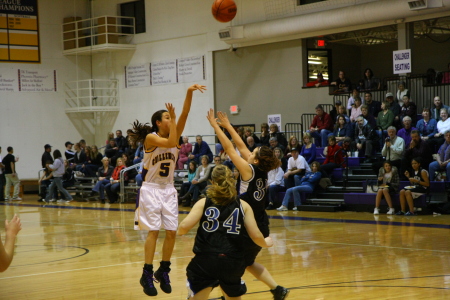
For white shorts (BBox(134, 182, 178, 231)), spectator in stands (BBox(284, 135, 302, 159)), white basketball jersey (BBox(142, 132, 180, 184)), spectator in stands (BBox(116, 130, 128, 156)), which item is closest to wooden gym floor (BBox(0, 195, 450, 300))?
white shorts (BBox(134, 182, 178, 231))

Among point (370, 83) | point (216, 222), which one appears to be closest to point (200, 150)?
point (370, 83)

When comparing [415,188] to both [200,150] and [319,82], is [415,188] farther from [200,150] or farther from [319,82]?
[200,150]

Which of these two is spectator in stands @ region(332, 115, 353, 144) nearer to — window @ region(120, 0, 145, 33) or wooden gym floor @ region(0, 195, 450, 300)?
wooden gym floor @ region(0, 195, 450, 300)

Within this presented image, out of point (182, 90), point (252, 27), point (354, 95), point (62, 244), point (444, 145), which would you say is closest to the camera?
point (62, 244)

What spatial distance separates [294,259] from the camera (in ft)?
26.8

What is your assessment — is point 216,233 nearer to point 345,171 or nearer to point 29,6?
point 345,171

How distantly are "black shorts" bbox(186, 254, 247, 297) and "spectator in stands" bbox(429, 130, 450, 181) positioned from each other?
9.79 metres

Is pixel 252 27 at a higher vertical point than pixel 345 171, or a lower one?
higher

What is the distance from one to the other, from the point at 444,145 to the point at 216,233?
10.1m

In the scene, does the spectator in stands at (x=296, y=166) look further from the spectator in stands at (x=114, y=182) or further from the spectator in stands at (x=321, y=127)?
the spectator in stands at (x=114, y=182)

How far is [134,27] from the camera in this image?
80.9ft

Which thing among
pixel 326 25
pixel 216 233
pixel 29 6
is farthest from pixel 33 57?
pixel 216 233

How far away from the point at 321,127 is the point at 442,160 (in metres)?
4.50

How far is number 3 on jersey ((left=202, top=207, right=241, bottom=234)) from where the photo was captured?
15.2 ft
